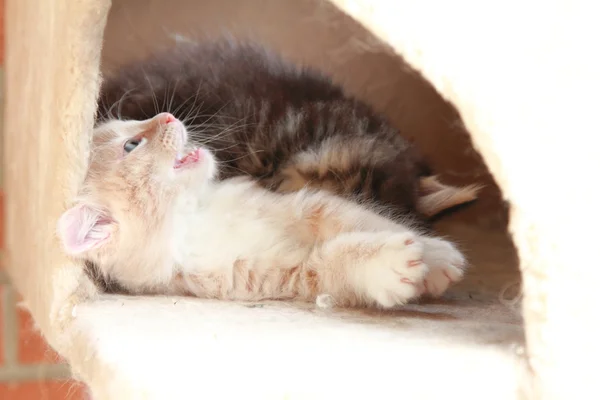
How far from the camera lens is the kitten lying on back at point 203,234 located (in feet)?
3.59

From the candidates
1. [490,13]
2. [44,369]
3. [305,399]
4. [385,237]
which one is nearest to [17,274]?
[44,369]

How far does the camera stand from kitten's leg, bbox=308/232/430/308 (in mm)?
957

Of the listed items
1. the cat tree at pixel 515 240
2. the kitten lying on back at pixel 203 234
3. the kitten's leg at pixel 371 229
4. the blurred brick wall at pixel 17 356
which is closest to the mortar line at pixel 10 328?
the blurred brick wall at pixel 17 356

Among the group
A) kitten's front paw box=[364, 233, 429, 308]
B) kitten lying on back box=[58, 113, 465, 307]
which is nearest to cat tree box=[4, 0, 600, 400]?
kitten's front paw box=[364, 233, 429, 308]

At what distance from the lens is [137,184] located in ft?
3.74

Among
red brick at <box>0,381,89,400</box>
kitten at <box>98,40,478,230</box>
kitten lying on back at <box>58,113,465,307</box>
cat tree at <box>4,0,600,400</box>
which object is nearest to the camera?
cat tree at <box>4,0,600,400</box>

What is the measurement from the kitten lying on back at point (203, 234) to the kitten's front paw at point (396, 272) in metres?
0.04

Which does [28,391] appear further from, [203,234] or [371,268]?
[371,268]

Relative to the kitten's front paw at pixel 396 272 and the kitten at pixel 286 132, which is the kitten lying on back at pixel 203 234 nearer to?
the kitten's front paw at pixel 396 272

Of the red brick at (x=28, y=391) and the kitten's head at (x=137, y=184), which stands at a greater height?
the kitten's head at (x=137, y=184)

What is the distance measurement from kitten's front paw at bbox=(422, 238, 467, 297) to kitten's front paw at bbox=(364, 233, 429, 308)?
5.4 inches

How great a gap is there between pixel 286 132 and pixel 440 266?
0.48m

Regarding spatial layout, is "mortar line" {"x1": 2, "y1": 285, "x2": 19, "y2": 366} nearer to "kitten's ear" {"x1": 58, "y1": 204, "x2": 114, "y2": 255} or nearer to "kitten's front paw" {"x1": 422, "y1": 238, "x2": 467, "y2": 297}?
"kitten's ear" {"x1": 58, "y1": 204, "x2": 114, "y2": 255}

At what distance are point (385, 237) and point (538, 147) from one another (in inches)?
14.9
